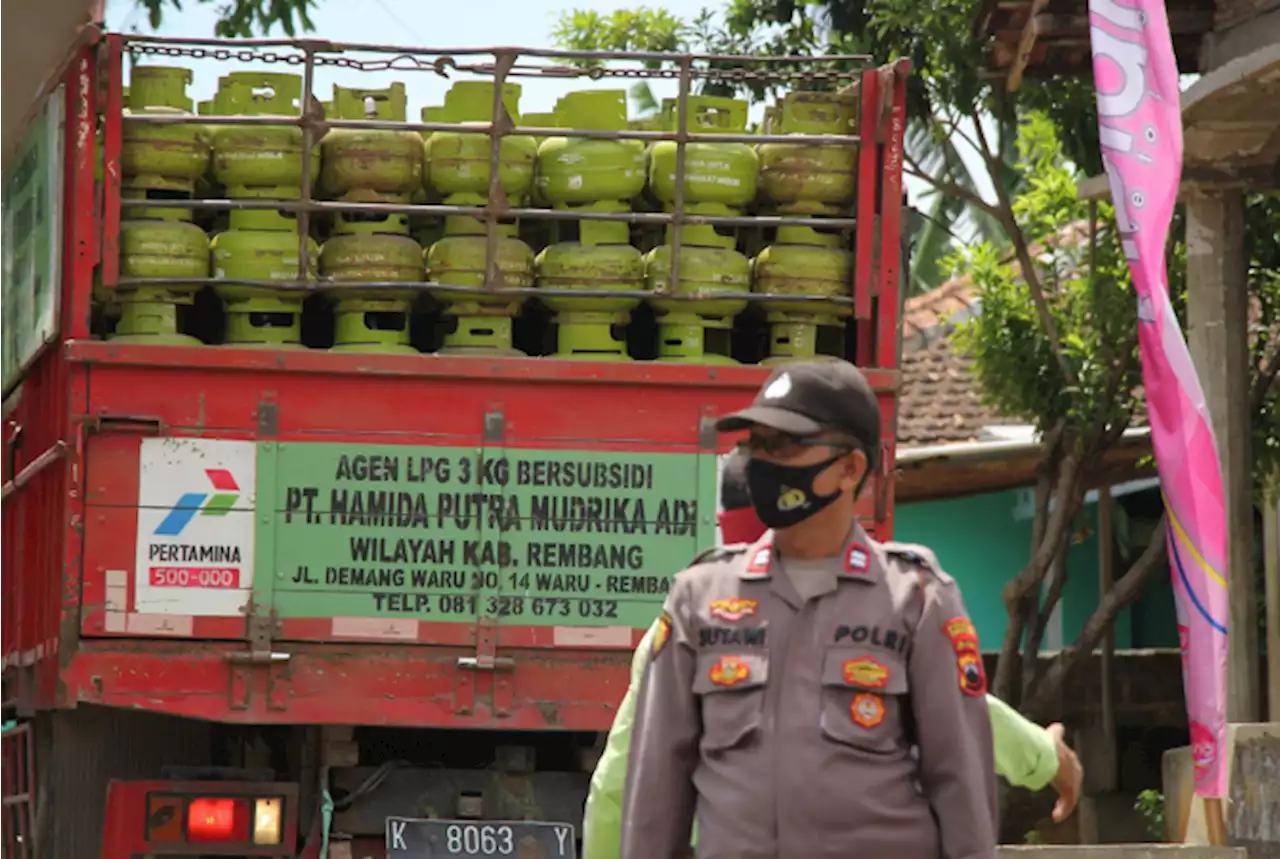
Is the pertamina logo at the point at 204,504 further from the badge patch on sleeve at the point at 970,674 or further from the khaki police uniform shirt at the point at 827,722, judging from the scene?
the badge patch on sleeve at the point at 970,674

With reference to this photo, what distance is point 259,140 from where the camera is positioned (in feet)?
26.1

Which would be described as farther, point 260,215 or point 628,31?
point 628,31

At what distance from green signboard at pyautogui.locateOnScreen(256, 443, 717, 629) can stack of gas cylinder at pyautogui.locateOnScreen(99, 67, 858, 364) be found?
0.51 m

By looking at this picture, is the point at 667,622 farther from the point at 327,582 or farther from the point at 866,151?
the point at 866,151

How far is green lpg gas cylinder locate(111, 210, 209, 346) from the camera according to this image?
25.6 ft

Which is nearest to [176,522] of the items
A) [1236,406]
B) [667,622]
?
[667,622]

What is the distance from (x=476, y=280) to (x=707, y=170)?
0.85 metres

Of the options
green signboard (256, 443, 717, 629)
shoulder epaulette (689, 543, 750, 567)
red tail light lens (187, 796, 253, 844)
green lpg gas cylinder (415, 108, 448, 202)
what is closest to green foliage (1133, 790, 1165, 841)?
green signboard (256, 443, 717, 629)

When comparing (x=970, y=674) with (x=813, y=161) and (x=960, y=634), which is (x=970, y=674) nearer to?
(x=960, y=634)

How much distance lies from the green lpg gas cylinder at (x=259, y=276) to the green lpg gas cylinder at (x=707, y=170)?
1.19 meters

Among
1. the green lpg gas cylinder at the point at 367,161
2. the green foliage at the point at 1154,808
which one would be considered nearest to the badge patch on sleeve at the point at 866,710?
the green lpg gas cylinder at the point at 367,161

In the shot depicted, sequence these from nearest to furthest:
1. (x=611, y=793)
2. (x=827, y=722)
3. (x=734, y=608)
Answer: (x=827, y=722) → (x=734, y=608) → (x=611, y=793)

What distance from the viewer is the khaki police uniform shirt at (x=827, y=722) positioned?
12.2 feet

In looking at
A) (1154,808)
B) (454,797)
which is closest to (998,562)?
(1154,808)
